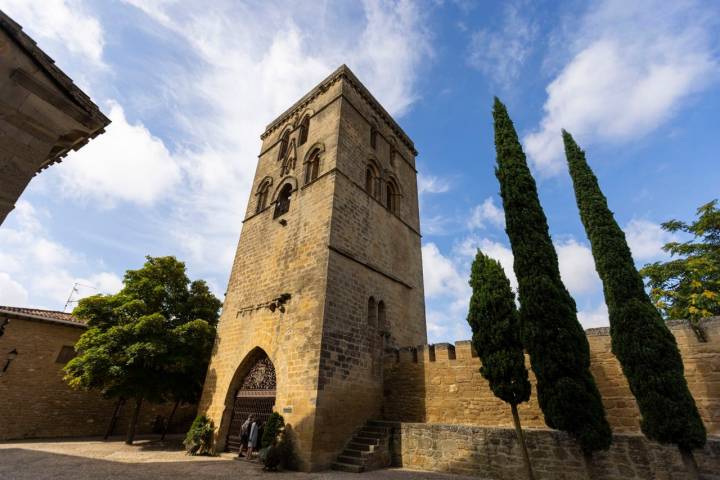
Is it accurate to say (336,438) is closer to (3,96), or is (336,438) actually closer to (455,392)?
(455,392)

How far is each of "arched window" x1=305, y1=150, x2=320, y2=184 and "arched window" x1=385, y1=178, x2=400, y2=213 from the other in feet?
11.1

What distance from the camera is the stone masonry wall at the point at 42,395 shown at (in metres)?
13.1

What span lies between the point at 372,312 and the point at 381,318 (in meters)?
0.51

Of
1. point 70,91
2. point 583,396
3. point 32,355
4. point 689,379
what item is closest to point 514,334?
point 583,396

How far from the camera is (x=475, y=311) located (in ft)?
27.0

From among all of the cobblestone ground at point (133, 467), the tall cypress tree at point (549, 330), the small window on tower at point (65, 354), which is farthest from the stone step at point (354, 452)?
the small window on tower at point (65, 354)

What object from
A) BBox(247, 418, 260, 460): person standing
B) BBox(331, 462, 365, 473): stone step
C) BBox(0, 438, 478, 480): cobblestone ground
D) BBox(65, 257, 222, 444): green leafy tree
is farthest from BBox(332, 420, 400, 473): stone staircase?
BBox(65, 257, 222, 444): green leafy tree

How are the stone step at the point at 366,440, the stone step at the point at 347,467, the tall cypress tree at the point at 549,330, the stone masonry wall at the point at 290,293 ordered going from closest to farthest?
the tall cypress tree at the point at 549,330, the stone step at the point at 347,467, the stone step at the point at 366,440, the stone masonry wall at the point at 290,293

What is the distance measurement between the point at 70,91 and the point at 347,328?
8015 mm

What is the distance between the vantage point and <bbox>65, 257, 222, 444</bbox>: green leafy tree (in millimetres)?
11367

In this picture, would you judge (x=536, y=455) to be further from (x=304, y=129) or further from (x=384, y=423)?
(x=304, y=129)

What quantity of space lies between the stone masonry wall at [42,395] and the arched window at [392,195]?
1525 centimetres

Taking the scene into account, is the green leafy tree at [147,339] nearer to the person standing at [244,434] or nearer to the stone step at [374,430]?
the person standing at [244,434]

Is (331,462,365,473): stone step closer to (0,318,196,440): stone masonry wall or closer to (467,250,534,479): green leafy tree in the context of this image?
(467,250,534,479): green leafy tree
